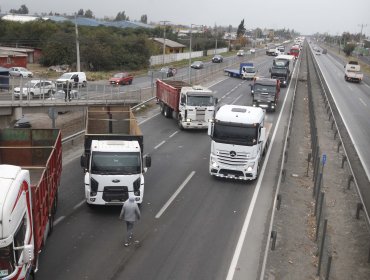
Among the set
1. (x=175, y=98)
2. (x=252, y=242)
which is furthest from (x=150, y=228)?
(x=175, y=98)

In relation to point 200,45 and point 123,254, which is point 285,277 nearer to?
point 123,254

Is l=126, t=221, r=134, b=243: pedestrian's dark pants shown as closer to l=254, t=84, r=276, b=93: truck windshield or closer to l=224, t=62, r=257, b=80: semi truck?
l=254, t=84, r=276, b=93: truck windshield

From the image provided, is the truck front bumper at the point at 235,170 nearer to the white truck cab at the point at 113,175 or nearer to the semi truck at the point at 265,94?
the white truck cab at the point at 113,175

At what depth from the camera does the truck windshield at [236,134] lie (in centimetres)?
1914

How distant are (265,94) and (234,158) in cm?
1928

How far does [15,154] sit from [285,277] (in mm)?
9796

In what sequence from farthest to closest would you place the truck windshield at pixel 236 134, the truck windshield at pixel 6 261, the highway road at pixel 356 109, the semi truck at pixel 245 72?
1. the semi truck at pixel 245 72
2. the highway road at pixel 356 109
3. the truck windshield at pixel 236 134
4. the truck windshield at pixel 6 261

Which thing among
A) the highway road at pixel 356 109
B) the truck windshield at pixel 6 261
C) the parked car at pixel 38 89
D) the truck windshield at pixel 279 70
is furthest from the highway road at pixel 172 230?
the truck windshield at pixel 279 70

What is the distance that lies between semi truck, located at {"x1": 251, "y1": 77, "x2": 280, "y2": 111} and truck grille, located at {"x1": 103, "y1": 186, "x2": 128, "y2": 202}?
23.8 metres

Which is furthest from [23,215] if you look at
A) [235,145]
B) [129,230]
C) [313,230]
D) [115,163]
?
[235,145]

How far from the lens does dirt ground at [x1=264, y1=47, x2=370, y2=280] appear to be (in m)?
12.4

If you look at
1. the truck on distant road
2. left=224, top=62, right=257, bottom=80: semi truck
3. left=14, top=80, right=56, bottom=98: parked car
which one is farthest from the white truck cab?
the truck on distant road

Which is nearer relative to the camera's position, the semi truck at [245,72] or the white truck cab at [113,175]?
the white truck cab at [113,175]

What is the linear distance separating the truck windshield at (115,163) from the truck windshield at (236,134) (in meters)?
4.73
